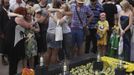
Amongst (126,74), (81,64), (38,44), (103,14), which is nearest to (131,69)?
(126,74)

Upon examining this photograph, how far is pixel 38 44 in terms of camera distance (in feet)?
30.1

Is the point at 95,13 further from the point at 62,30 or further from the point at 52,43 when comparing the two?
the point at 52,43

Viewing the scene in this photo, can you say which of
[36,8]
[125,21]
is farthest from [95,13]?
[36,8]

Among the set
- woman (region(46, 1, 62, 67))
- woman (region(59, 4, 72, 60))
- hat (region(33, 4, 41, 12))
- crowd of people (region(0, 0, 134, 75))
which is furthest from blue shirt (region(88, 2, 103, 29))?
hat (region(33, 4, 41, 12))

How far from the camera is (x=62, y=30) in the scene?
9602mm

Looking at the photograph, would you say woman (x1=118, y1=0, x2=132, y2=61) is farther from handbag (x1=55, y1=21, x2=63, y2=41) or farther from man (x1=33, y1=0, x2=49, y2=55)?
man (x1=33, y1=0, x2=49, y2=55)

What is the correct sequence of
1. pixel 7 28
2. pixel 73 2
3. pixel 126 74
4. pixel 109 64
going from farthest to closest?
pixel 73 2, pixel 7 28, pixel 109 64, pixel 126 74

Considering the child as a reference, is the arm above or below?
above

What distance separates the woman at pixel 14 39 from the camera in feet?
27.1

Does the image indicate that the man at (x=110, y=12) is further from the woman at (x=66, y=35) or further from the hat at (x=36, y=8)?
the hat at (x=36, y=8)

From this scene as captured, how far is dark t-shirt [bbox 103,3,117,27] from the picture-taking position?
438 inches

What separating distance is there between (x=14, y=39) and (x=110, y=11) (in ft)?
12.4

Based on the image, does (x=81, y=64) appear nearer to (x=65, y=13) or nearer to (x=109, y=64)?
(x=109, y=64)

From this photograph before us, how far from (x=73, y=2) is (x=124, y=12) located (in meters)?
1.37
